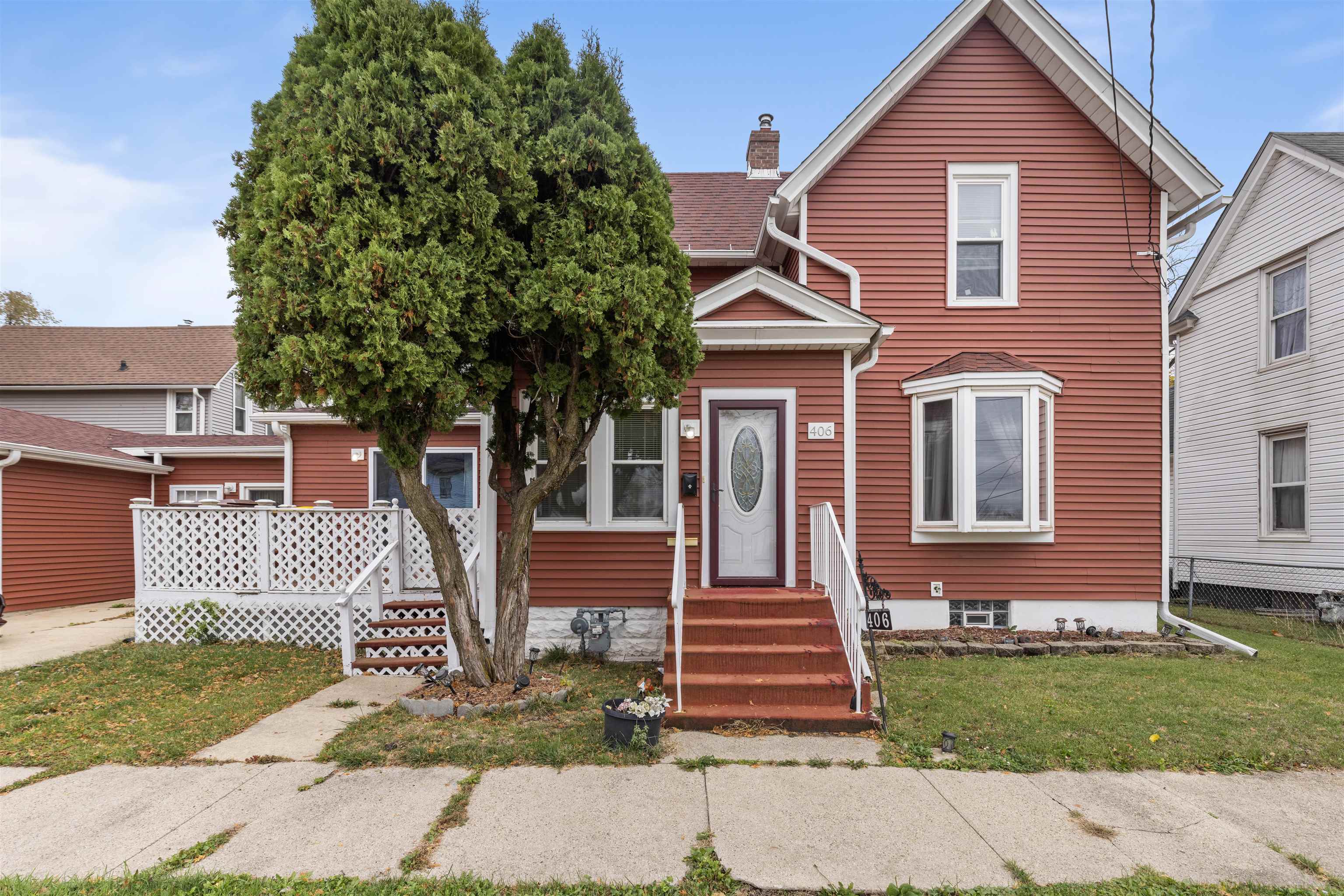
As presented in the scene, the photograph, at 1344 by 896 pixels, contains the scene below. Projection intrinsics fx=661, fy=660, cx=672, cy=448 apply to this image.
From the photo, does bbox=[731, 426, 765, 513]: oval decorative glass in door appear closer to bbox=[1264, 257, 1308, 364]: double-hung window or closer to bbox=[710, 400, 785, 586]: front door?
bbox=[710, 400, 785, 586]: front door

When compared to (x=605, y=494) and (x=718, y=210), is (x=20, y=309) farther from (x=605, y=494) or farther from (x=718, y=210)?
(x=605, y=494)

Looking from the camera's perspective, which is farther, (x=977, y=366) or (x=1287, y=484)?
(x=1287, y=484)

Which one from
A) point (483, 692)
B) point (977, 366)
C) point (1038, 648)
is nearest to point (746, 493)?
point (483, 692)

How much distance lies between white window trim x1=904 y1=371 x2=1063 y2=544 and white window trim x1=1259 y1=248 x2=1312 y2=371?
20.4 feet

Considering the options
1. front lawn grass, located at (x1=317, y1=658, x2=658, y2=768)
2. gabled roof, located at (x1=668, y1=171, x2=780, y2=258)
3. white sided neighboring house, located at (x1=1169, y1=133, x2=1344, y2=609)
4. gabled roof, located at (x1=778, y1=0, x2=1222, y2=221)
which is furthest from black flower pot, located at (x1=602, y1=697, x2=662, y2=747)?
white sided neighboring house, located at (x1=1169, y1=133, x2=1344, y2=609)

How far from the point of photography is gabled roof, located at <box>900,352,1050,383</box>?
7906 millimetres

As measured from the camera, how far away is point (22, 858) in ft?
10.9

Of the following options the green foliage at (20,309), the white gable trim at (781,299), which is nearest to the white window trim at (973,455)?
the white gable trim at (781,299)

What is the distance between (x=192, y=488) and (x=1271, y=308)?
21.1m

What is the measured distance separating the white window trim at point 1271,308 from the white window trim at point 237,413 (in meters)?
24.1

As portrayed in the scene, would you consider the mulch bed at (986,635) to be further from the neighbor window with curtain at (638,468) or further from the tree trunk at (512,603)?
the tree trunk at (512,603)

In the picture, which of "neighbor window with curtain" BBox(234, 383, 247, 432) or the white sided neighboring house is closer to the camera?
the white sided neighboring house

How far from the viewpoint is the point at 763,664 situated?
5613 millimetres

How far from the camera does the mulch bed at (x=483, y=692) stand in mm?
5426
